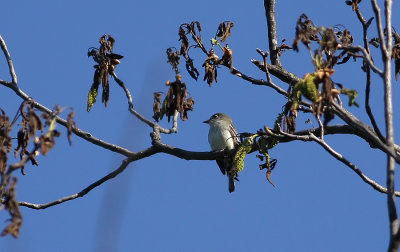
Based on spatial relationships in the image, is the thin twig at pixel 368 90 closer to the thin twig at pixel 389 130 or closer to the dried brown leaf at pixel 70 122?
the thin twig at pixel 389 130

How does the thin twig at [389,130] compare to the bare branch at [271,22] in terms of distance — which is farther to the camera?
the bare branch at [271,22]

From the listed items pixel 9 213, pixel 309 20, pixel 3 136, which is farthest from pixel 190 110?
pixel 9 213

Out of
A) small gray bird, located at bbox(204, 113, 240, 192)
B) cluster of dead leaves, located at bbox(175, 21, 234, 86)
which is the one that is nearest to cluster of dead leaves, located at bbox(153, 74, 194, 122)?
cluster of dead leaves, located at bbox(175, 21, 234, 86)

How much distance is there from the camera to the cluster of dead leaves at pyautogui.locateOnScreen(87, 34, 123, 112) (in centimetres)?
648

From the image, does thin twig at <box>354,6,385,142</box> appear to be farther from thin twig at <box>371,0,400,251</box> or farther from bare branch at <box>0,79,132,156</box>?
bare branch at <box>0,79,132,156</box>

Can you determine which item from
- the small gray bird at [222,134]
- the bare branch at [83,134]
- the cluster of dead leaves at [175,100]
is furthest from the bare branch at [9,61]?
the small gray bird at [222,134]

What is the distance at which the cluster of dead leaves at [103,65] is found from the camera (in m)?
6.48

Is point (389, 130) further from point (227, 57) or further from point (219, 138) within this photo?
point (219, 138)

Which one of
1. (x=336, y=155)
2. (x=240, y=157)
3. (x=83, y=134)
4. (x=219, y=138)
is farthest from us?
(x=219, y=138)

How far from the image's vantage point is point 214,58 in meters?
6.65

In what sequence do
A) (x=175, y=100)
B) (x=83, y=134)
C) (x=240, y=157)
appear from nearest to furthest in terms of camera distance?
(x=175, y=100), (x=240, y=157), (x=83, y=134)

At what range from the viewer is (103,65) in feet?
21.5

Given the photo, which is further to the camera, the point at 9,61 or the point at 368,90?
the point at 9,61

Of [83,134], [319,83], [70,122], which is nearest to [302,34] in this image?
[319,83]
